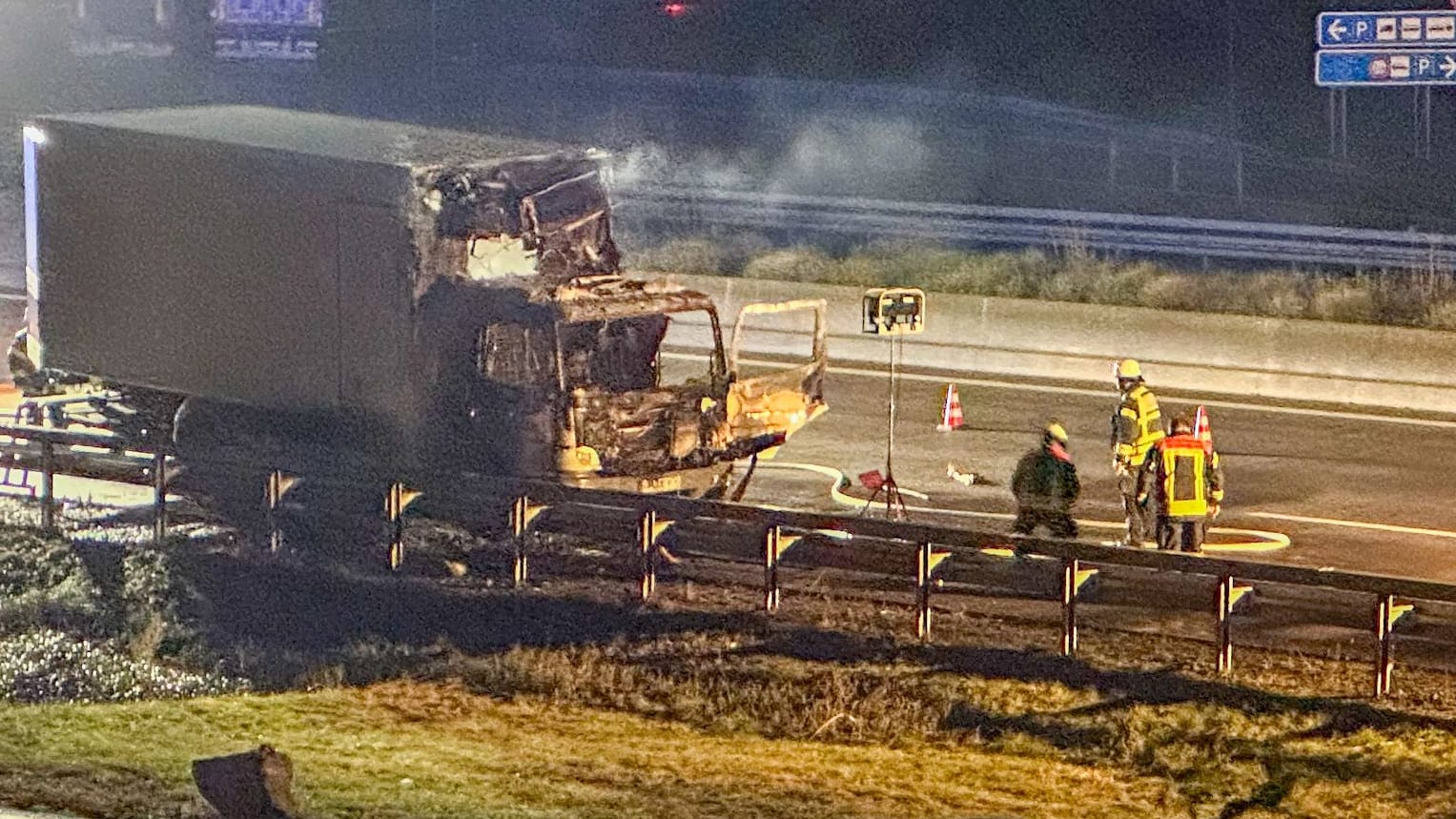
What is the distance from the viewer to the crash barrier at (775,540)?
47.4 ft

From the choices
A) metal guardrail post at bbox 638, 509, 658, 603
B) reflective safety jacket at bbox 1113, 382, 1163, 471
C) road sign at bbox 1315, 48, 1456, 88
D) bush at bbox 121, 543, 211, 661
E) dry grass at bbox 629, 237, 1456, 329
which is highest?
road sign at bbox 1315, 48, 1456, 88

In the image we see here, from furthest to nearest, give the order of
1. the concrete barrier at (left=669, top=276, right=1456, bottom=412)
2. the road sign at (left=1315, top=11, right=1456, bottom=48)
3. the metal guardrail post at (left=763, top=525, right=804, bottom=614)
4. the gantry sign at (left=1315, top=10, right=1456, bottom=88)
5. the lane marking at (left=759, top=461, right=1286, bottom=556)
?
the gantry sign at (left=1315, top=10, right=1456, bottom=88)
the road sign at (left=1315, top=11, right=1456, bottom=48)
the concrete barrier at (left=669, top=276, right=1456, bottom=412)
the lane marking at (left=759, top=461, right=1286, bottom=556)
the metal guardrail post at (left=763, top=525, right=804, bottom=614)

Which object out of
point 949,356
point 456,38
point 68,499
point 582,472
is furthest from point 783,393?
point 456,38

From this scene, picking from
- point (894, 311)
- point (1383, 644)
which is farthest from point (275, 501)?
point (1383, 644)

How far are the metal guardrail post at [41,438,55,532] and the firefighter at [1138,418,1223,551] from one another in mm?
8339

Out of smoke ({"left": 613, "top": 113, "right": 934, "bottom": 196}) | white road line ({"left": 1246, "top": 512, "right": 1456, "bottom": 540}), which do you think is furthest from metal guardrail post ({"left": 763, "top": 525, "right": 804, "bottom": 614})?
smoke ({"left": 613, "top": 113, "right": 934, "bottom": 196})

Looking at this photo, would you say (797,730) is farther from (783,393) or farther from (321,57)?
(321,57)

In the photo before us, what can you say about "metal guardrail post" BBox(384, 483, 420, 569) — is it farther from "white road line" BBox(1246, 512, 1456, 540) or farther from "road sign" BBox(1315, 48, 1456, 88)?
"road sign" BBox(1315, 48, 1456, 88)

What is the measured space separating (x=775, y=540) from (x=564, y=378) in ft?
6.94

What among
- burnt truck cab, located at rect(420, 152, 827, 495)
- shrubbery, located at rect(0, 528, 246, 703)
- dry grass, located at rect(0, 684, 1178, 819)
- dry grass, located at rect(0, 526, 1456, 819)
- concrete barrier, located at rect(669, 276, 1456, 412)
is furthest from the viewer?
concrete barrier, located at rect(669, 276, 1456, 412)

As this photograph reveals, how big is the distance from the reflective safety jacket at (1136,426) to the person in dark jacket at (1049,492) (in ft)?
2.40

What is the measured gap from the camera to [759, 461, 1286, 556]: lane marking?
17969 millimetres

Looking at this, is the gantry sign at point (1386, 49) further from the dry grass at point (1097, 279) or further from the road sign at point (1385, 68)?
the dry grass at point (1097, 279)

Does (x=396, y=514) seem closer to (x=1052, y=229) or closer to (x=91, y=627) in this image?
(x=91, y=627)
